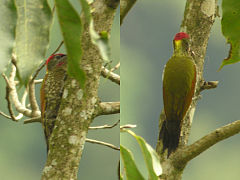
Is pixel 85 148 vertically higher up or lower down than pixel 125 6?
lower down

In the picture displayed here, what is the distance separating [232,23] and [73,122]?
0.28m

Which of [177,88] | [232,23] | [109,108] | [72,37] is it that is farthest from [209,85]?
[72,37]

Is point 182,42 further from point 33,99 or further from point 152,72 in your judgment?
point 33,99

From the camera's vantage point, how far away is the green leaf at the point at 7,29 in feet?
0.86

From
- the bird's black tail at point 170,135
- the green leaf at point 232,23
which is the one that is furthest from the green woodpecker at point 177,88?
the green leaf at point 232,23

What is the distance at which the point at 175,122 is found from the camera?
567 mm

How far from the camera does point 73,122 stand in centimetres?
52

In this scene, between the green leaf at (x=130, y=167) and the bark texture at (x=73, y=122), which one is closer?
the green leaf at (x=130, y=167)

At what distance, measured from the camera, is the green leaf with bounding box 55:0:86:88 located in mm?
274

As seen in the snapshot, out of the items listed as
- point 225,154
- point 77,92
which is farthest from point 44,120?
point 225,154

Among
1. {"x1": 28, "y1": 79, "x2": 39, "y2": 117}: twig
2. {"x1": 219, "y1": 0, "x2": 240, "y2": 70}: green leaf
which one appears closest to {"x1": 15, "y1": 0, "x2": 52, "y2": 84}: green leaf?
{"x1": 219, "y1": 0, "x2": 240, "y2": 70}: green leaf

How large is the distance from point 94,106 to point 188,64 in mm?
192

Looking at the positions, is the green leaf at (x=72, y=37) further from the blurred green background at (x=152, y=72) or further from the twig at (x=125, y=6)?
the blurred green background at (x=152, y=72)

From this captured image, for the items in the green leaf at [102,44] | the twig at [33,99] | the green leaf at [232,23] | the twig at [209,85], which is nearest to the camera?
the green leaf at [102,44]
